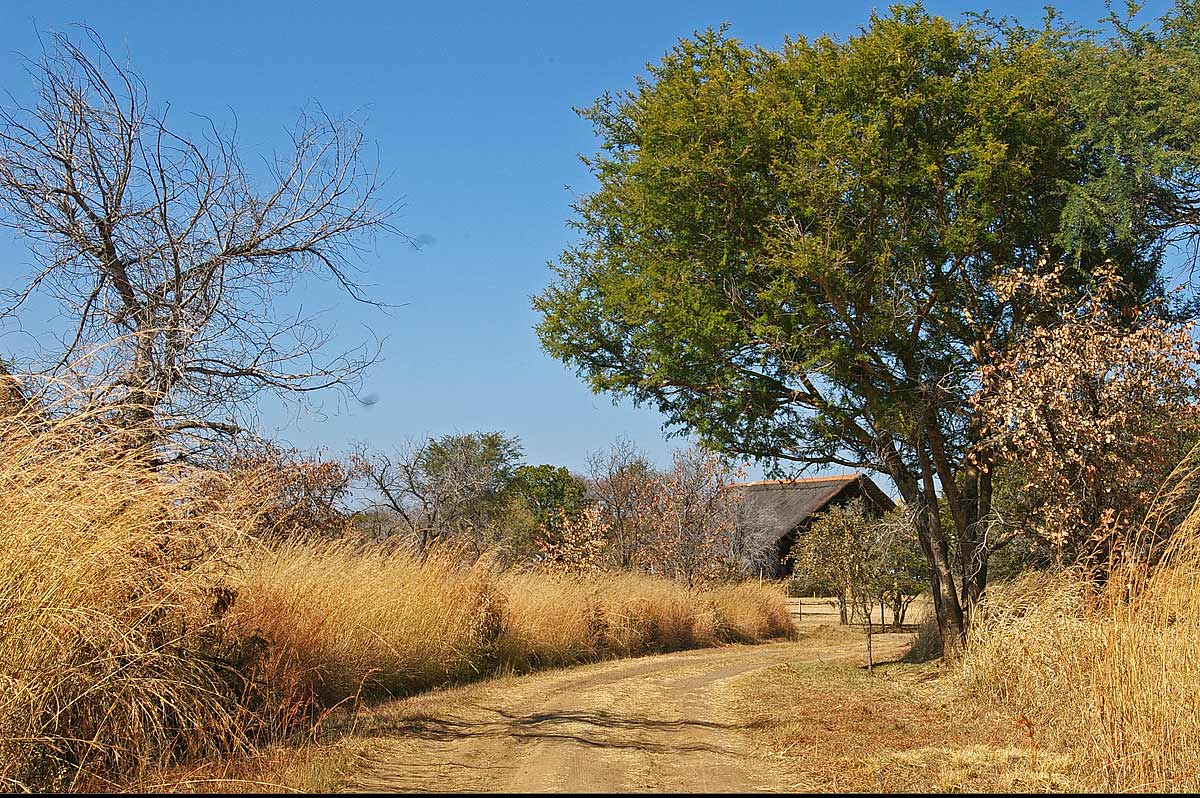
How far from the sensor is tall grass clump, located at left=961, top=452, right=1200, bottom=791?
22.5 feet

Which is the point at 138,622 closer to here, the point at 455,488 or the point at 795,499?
the point at 455,488

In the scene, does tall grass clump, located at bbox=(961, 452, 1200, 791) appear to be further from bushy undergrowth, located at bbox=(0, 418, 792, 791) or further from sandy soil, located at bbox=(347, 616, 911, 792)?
bushy undergrowth, located at bbox=(0, 418, 792, 791)

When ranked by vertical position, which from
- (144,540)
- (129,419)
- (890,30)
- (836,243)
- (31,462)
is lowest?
(144,540)

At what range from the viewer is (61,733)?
6.18m

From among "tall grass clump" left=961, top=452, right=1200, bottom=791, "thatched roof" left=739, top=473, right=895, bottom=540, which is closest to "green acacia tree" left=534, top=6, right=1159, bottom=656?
"tall grass clump" left=961, top=452, right=1200, bottom=791

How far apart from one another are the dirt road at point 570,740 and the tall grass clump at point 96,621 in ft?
4.91

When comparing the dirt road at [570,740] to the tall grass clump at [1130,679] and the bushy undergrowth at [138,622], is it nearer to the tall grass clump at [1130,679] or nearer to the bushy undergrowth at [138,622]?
the bushy undergrowth at [138,622]

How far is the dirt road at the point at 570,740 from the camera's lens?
7.07 meters

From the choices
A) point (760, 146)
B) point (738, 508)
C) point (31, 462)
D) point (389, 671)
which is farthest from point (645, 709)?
point (738, 508)

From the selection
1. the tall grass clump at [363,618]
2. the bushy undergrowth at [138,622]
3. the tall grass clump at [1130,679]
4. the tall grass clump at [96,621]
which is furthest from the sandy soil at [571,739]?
the tall grass clump at [1130,679]

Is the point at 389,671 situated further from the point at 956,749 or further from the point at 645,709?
the point at 956,749

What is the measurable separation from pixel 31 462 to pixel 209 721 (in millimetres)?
2385

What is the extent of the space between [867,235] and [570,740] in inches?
330

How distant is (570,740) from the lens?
880cm
